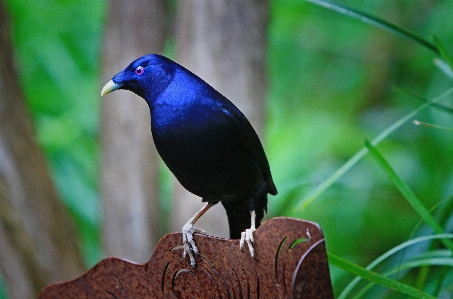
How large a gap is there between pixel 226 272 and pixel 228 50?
785 millimetres

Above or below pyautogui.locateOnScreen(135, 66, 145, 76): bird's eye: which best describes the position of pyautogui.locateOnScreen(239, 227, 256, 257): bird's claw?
below

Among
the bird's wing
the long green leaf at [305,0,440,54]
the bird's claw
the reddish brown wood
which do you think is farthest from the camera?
the long green leaf at [305,0,440,54]

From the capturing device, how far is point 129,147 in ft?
5.85

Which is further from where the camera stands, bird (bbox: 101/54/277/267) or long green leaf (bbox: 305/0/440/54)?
long green leaf (bbox: 305/0/440/54)

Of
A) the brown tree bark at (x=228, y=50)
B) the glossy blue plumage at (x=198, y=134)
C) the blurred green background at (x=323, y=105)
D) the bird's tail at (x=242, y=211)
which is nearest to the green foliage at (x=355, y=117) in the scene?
the blurred green background at (x=323, y=105)

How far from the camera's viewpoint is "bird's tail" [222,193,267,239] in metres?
1.17

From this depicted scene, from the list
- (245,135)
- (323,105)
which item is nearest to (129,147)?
(323,105)

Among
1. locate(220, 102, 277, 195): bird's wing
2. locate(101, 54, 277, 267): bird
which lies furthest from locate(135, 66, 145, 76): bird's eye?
locate(220, 102, 277, 195): bird's wing

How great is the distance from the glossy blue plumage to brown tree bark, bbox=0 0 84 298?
30.5 inches

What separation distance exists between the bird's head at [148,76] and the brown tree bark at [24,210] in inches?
30.0

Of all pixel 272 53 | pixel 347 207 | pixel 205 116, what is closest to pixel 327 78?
pixel 272 53

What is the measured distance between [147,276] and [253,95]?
69cm

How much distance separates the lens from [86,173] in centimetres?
188

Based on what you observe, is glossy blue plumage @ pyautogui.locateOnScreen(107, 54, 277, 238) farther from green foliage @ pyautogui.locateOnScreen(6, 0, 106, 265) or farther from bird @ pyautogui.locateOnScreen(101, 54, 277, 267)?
green foliage @ pyautogui.locateOnScreen(6, 0, 106, 265)
